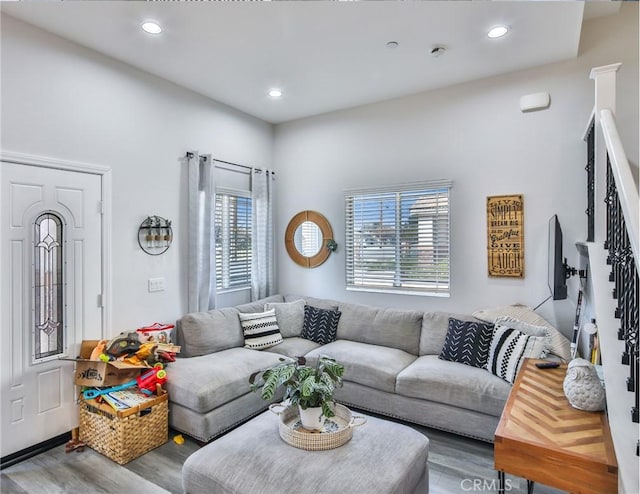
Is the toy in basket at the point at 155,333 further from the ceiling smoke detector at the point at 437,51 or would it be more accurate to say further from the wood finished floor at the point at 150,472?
the ceiling smoke detector at the point at 437,51

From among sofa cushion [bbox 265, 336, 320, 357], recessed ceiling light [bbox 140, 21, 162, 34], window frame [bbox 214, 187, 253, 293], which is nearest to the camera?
recessed ceiling light [bbox 140, 21, 162, 34]

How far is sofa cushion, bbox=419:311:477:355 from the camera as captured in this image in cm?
345

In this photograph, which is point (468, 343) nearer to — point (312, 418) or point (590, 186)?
point (590, 186)

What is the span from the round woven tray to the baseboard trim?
1.82 meters

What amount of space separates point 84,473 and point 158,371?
0.74 metres

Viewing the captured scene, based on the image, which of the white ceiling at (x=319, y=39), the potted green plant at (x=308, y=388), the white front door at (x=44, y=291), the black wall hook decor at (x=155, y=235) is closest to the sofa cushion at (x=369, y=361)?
the potted green plant at (x=308, y=388)

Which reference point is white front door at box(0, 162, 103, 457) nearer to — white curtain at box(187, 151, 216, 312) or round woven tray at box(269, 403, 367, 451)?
white curtain at box(187, 151, 216, 312)

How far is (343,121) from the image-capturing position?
14.6ft

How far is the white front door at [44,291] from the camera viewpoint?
8.46ft

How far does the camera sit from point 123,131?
10.8 ft


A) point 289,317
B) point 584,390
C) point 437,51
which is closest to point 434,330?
point 289,317

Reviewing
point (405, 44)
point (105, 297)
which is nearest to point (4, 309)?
point (105, 297)

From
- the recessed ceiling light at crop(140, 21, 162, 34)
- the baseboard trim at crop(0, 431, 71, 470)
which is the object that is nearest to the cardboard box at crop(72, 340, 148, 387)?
the baseboard trim at crop(0, 431, 71, 470)

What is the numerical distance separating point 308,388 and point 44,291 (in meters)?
2.15
